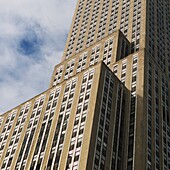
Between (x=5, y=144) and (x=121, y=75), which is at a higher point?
(x=121, y=75)

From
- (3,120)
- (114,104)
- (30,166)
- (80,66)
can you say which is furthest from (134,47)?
(30,166)

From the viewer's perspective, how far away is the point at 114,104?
83.4m

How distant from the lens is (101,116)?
77.3 m

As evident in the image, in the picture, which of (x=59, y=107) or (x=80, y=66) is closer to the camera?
(x=59, y=107)

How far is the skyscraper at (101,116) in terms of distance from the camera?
74000 mm

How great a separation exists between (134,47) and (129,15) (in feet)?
57.7

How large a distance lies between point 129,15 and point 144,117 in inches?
2018

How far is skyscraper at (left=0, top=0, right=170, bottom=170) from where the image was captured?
243 ft

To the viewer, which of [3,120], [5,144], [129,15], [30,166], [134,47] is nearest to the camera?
[30,166]

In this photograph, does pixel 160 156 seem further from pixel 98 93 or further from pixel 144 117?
pixel 98 93

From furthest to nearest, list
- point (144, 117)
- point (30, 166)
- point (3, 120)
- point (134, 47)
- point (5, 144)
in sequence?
point (134, 47) → point (3, 120) → point (5, 144) → point (144, 117) → point (30, 166)

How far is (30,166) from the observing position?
78.1 metres

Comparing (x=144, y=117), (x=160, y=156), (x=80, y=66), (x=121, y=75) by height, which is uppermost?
(x=80, y=66)

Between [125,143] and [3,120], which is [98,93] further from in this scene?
[3,120]
